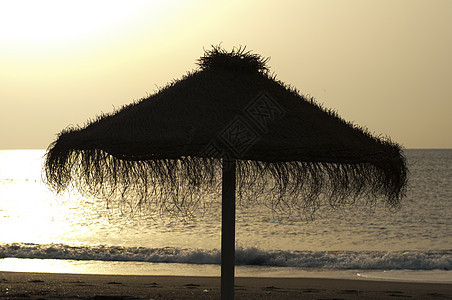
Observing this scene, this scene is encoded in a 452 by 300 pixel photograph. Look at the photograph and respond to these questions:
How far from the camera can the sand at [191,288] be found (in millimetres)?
10398

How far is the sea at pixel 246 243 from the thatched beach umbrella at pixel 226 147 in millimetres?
2674

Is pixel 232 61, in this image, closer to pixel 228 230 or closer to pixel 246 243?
pixel 228 230

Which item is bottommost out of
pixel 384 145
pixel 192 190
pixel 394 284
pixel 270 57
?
A: pixel 394 284

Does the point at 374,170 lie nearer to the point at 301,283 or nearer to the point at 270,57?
the point at 270,57

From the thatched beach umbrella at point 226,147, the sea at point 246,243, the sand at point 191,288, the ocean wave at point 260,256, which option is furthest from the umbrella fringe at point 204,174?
the ocean wave at point 260,256

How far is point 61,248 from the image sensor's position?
18.9 m

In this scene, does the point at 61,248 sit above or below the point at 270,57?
below

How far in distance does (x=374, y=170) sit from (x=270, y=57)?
1.76m

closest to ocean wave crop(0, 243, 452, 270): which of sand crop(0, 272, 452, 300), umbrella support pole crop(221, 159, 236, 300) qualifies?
sand crop(0, 272, 452, 300)

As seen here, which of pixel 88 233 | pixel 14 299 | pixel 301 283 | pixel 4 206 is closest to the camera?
pixel 14 299

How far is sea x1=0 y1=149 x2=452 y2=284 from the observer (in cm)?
1569

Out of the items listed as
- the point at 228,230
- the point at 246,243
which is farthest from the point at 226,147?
the point at 246,243

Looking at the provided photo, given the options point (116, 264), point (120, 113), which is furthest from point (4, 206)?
point (120, 113)

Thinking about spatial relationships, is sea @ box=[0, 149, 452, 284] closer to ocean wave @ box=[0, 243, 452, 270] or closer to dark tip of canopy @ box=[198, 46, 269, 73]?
ocean wave @ box=[0, 243, 452, 270]
